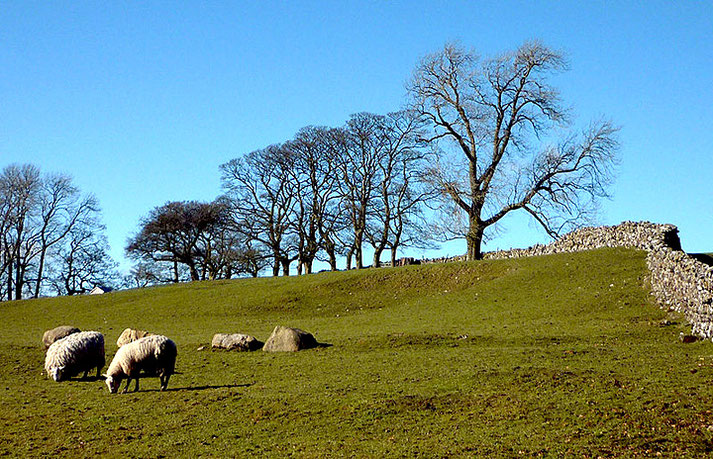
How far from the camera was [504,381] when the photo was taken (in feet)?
59.4

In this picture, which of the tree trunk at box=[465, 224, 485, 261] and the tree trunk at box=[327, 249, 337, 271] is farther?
the tree trunk at box=[327, 249, 337, 271]

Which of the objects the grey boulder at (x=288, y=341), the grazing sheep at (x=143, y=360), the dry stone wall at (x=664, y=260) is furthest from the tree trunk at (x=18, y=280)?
the grazing sheep at (x=143, y=360)

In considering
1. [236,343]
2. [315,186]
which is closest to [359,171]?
[315,186]

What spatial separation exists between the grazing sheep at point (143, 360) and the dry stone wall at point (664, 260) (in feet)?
58.2

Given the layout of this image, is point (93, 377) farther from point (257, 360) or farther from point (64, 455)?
point (64, 455)

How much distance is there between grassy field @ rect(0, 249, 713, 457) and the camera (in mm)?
14164

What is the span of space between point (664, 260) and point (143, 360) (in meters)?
25.8

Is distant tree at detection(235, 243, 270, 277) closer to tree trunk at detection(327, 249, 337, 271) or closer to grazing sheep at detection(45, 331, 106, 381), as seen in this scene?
tree trunk at detection(327, 249, 337, 271)

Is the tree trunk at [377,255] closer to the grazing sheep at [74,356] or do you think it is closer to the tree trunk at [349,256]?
the tree trunk at [349,256]

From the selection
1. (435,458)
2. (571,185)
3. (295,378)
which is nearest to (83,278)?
(571,185)

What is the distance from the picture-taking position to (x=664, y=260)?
117ft

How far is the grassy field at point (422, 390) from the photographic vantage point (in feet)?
46.5

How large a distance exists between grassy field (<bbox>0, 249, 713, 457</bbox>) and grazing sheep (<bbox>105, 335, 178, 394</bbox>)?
476mm

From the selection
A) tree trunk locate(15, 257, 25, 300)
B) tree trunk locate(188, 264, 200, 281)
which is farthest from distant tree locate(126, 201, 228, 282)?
tree trunk locate(15, 257, 25, 300)
